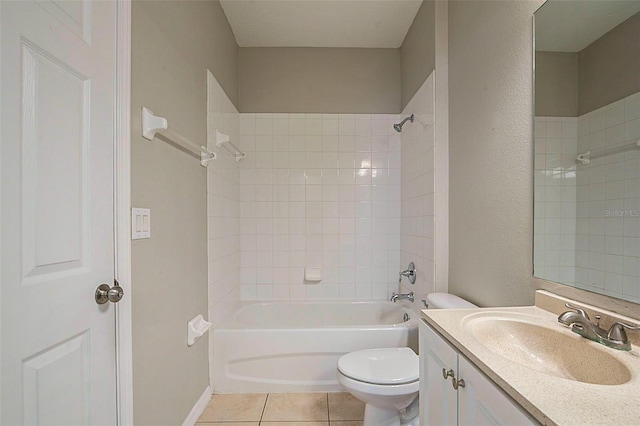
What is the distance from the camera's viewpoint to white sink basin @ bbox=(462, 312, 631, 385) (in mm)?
690

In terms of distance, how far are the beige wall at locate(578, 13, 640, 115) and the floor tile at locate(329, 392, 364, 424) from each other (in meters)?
1.85

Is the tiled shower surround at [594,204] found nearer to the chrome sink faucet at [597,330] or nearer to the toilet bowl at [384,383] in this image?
the chrome sink faucet at [597,330]

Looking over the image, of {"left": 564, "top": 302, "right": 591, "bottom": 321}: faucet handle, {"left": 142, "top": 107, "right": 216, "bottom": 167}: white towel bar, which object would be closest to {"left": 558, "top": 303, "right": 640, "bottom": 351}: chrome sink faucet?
{"left": 564, "top": 302, "right": 591, "bottom": 321}: faucet handle

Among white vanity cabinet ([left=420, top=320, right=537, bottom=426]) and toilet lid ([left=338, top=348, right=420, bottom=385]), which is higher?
white vanity cabinet ([left=420, top=320, right=537, bottom=426])

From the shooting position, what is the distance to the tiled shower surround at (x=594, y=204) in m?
0.76

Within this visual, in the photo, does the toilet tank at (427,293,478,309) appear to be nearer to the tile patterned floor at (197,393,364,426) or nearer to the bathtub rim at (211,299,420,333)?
the bathtub rim at (211,299,420,333)

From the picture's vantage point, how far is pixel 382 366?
146 centimetres

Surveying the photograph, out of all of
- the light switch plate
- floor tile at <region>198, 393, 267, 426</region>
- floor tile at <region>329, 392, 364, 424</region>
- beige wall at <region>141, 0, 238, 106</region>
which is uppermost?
beige wall at <region>141, 0, 238, 106</region>

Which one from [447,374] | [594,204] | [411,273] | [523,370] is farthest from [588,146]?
[411,273]

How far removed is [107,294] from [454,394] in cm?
114

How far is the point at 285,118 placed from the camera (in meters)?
2.58

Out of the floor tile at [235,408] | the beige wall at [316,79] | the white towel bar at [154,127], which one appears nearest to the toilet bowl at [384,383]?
the floor tile at [235,408]

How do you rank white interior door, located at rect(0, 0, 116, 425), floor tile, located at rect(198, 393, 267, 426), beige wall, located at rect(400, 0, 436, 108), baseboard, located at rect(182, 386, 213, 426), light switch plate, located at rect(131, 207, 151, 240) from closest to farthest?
white interior door, located at rect(0, 0, 116, 425) < light switch plate, located at rect(131, 207, 151, 240) < baseboard, located at rect(182, 386, 213, 426) < floor tile, located at rect(198, 393, 267, 426) < beige wall, located at rect(400, 0, 436, 108)

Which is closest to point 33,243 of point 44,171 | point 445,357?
point 44,171
